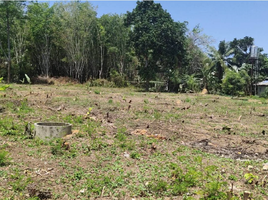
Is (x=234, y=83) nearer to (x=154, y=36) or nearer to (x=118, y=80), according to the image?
(x=154, y=36)

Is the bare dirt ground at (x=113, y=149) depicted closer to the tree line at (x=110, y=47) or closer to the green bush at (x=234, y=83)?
the green bush at (x=234, y=83)

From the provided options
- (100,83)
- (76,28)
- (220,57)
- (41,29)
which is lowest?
(100,83)

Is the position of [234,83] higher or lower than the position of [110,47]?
lower

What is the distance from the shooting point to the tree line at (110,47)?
21.4 m

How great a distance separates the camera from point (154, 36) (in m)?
21.1

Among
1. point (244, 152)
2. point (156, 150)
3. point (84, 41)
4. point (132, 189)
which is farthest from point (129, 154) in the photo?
point (84, 41)

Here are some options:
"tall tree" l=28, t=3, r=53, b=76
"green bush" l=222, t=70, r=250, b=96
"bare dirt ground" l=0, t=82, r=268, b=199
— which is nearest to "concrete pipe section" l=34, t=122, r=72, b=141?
"bare dirt ground" l=0, t=82, r=268, b=199

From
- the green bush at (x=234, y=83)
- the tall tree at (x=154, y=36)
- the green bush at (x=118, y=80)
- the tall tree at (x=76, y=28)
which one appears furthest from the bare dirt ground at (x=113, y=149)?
the tall tree at (x=76, y=28)

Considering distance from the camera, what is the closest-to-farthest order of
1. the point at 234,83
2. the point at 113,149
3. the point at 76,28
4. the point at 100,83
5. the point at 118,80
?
the point at 113,149 < the point at 234,83 < the point at 76,28 < the point at 100,83 < the point at 118,80

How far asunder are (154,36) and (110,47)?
223 inches

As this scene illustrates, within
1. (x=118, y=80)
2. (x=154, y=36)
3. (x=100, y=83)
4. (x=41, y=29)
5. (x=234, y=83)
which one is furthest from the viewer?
(x=118, y=80)

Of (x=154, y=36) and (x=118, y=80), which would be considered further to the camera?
(x=118, y=80)

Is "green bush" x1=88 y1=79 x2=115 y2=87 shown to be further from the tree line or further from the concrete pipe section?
the concrete pipe section

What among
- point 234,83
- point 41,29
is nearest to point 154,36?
point 234,83
